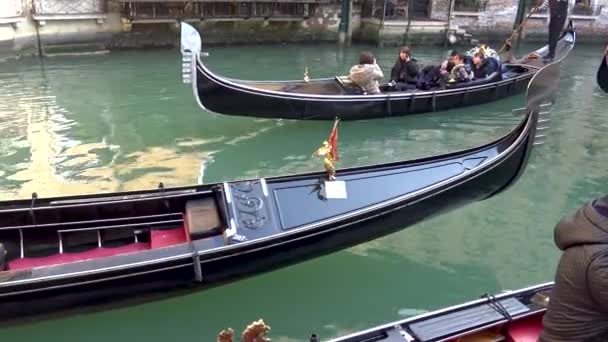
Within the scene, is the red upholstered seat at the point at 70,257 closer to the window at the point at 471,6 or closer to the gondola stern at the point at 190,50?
the gondola stern at the point at 190,50

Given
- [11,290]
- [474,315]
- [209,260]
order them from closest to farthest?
[474,315]
[11,290]
[209,260]

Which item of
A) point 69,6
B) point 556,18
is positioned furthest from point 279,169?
point 69,6

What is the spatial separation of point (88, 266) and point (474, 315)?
4.02ft

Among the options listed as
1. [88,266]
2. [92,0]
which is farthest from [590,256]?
[92,0]

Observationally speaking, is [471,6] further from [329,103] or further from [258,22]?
[329,103]

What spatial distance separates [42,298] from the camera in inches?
73.0

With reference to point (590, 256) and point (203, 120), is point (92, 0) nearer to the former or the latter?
point (203, 120)

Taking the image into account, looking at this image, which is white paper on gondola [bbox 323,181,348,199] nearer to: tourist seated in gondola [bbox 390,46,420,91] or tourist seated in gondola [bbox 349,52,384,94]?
tourist seated in gondola [bbox 349,52,384,94]

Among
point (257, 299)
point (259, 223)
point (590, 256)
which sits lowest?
point (257, 299)

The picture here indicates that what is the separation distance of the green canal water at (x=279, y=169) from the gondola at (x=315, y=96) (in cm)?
13

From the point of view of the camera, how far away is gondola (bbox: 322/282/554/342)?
1361mm

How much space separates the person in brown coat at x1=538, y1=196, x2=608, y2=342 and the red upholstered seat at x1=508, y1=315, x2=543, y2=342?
0.51m

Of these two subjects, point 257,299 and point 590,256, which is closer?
point 590,256

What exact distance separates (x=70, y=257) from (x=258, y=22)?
285 inches
